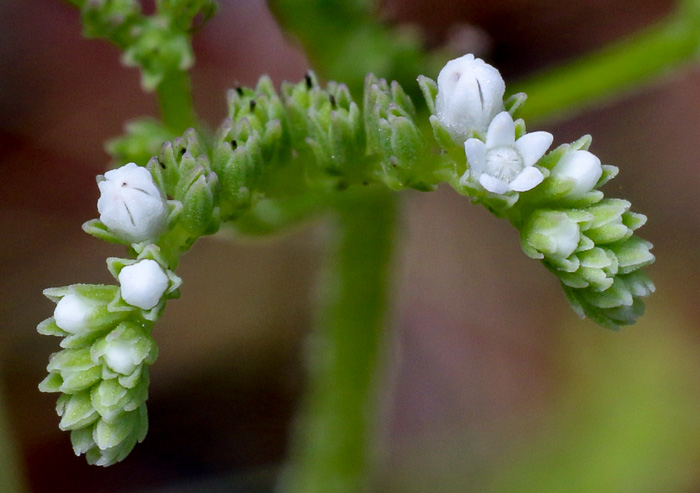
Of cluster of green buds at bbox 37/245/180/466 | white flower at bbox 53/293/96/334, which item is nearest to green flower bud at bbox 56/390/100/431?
cluster of green buds at bbox 37/245/180/466

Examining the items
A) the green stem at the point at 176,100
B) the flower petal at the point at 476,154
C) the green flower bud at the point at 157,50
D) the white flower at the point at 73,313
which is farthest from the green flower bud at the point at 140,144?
the flower petal at the point at 476,154

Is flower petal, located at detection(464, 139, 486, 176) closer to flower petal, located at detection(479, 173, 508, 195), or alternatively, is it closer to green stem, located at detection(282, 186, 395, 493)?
flower petal, located at detection(479, 173, 508, 195)

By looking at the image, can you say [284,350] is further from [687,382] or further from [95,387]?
[95,387]

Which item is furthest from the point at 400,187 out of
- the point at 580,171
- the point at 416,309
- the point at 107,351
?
the point at 416,309

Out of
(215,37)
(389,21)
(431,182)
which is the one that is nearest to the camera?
(431,182)

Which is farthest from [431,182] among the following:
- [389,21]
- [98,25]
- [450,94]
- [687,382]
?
[687,382]

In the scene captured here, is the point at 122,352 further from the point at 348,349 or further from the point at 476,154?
the point at 348,349

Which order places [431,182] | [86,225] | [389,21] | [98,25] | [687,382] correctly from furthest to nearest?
[687,382] < [389,21] < [98,25] < [431,182] < [86,225]
